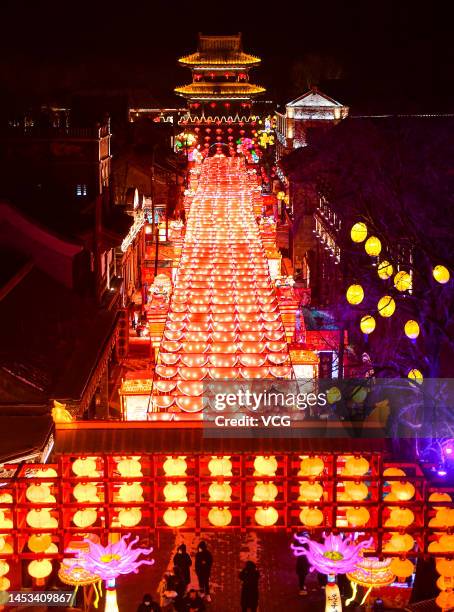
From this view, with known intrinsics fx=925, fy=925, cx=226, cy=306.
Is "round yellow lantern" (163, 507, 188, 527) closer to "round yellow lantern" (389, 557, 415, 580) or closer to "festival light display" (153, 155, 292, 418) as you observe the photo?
"round yellow lantern" (389, 557, 415, 580)

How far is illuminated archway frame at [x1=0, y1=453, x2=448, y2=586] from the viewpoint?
39.1 feet

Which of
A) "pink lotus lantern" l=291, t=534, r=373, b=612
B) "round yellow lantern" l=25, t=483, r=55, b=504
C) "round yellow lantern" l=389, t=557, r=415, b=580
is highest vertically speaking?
"round yellow lantern" l=25, t=483, r=55, b=504

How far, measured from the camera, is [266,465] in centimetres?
1223

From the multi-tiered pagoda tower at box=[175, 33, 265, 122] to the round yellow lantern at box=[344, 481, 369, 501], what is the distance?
8371 cm

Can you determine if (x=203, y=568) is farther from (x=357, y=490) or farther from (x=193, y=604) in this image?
(x=357, y=490)

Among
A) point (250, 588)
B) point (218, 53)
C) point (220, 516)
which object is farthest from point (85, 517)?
point (218, 53)

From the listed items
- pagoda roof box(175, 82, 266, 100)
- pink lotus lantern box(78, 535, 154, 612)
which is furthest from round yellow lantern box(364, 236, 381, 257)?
pagoda roof box(175, 82, 266, 100)

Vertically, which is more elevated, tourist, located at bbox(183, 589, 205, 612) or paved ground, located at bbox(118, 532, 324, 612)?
tourist, located at bbox(183, 589, 205, 612)

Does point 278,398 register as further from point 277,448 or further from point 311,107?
point 311,107

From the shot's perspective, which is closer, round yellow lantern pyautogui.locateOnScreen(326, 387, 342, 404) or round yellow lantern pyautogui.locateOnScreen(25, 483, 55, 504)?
round yellow lantern pyautogui.locateOnScreen(25, 483, 55, 504)

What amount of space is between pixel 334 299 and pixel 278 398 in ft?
44.8

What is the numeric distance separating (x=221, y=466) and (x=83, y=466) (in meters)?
1.81

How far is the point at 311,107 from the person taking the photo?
63.4m

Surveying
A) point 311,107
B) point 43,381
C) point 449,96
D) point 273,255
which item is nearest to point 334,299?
point 273,255
